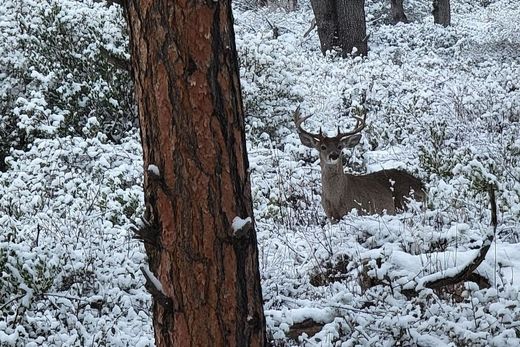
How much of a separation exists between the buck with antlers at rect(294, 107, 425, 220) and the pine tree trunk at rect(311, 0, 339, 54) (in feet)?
25.4

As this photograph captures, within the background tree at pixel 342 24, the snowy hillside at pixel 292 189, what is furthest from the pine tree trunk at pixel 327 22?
the snowy hillside at pixel 292 189

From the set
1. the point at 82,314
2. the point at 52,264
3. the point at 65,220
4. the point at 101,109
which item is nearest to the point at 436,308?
the point at 82,314

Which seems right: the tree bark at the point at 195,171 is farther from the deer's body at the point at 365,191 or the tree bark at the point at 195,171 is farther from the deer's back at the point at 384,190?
the deer's back at the point at 384,190

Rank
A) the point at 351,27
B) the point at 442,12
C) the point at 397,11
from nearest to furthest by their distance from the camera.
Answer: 1. the point at 351,27
2. the point at 442,12
3. the point at 397,11

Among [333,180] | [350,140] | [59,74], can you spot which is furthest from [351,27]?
[333,180]

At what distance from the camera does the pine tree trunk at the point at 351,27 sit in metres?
15.4

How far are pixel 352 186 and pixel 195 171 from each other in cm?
464

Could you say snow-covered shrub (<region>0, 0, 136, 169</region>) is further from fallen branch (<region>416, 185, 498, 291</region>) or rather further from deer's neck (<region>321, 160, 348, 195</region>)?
fallen branch (<region>416, 185, 498, 291</region>)

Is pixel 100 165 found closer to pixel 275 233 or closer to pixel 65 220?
pixel 65 220

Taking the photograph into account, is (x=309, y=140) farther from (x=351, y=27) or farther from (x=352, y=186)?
(x=351, y=27)

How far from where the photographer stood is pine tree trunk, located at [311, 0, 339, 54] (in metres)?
15.4

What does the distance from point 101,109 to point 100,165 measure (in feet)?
6.88

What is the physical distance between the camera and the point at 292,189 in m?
8.16

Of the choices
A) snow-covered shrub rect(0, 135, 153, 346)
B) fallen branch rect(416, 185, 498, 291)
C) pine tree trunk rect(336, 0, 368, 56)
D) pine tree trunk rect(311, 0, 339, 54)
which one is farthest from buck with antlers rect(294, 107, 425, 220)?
pine tree trunk rect(311, 0, 339, 54)
